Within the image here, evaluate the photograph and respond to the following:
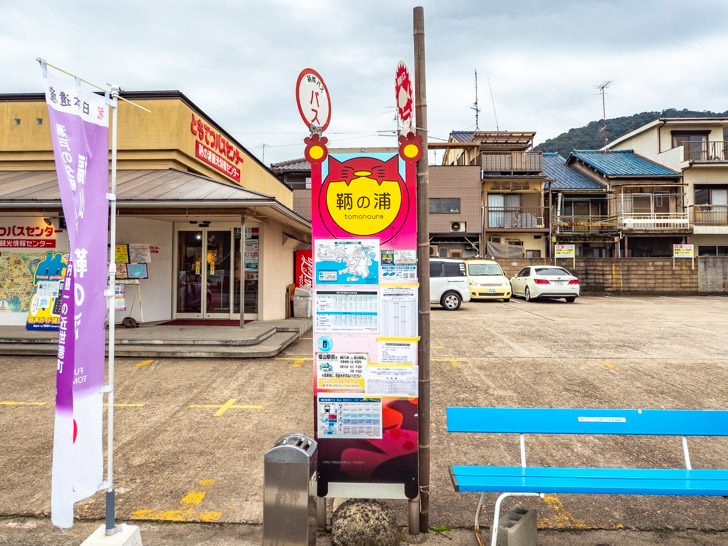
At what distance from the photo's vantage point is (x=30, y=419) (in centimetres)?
469

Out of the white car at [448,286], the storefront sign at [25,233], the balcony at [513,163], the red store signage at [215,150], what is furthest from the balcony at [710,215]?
the storefront sign at [25,233]

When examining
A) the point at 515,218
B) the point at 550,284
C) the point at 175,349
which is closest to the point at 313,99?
the point at 175,349

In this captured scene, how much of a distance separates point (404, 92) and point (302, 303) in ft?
31.6

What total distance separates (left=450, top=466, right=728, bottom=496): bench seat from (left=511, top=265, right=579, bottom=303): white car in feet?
50.6

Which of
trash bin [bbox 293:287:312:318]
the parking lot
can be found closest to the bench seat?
the parking lot

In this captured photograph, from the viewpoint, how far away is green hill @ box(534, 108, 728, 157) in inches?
1785

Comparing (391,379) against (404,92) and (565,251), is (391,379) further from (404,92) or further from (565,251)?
(565,251)

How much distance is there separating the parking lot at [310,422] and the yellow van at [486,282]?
7979mm

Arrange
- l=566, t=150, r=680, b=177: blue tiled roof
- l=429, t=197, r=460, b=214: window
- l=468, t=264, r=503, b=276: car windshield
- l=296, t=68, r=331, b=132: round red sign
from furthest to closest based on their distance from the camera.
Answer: l=566, t=150, r=680, b=177: blue tiled roof → l=429, t=197, r=460, b=214: window → l=468, t=264, r=503, b=276: car windshield → l=296, t=68, r=331, b=132: round red sign

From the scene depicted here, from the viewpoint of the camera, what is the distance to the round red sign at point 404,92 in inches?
110

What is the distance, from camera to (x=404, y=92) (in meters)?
2.80

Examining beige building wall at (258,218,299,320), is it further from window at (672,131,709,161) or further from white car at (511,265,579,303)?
window at (672,131,709,161)

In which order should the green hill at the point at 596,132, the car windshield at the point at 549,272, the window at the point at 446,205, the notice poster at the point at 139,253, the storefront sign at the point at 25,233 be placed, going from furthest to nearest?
the green hill at the point at 596,132 → the window at the point at 446,205 → the car windshield at the point at 549,272 → the notice poster at the point at 139,253 → the storefront sign at the point at 25,233

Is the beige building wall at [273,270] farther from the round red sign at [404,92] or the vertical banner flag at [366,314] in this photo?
the round red sign at [404,92]
